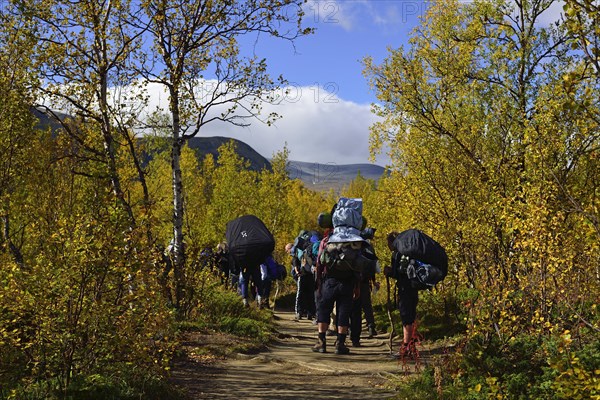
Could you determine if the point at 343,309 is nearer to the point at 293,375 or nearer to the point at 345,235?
the point at 345,235

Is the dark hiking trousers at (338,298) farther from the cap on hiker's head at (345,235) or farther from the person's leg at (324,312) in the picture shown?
the cap on hiker's head at (345,235)

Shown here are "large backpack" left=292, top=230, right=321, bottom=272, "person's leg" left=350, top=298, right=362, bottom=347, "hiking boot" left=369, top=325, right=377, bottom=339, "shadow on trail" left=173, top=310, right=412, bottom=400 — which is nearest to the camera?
"shadow on trail" left=173, top=310, right=412, bottom=400

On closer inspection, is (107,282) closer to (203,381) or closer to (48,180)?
(203,381)

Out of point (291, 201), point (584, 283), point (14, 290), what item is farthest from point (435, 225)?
point (291, 201)

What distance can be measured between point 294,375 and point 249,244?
19.6 ft

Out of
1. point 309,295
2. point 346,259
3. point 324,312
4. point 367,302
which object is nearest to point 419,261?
point 346,259

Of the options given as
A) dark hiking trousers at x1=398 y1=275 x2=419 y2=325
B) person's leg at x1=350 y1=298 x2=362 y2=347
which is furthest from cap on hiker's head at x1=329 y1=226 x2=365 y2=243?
person's leg at x1=350 y1=298 x2=362 y2=347

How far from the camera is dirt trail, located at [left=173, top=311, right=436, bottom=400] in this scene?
21.6ft

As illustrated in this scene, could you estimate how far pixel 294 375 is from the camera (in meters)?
7.63

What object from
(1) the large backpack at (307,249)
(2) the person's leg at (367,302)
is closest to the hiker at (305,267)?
(1) the large backpack at (307,249)

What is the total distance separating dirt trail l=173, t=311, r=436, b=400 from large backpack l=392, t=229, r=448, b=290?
1.30m

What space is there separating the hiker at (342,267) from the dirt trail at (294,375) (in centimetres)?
44

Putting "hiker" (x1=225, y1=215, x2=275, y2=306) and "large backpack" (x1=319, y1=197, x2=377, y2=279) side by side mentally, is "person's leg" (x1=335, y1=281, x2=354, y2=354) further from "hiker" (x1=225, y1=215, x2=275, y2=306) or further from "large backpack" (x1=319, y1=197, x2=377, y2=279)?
"hiker" (x1=225, y1=215, x2=275, y2=306)

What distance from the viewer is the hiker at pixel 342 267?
30.2 feet
